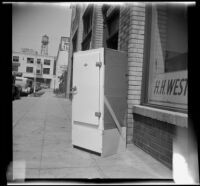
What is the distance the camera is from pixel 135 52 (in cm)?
494

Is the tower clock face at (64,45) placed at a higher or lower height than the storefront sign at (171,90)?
higher

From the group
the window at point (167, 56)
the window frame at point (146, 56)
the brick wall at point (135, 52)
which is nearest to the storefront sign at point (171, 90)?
the window at point (167, 56)

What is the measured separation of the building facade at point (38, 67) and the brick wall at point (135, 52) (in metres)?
52.0

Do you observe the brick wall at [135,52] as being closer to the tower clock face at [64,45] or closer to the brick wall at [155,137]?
the brick wall at [155,137]

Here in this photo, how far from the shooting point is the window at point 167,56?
151 inches

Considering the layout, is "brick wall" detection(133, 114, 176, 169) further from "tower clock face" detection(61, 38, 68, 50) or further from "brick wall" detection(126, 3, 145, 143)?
"tower clock face" detection(61, 38, 68, 50)

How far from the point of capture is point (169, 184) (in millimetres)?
3186

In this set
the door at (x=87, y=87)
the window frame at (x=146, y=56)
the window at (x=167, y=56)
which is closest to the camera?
the window at (x=167, y=56)

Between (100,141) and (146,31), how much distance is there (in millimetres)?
2552

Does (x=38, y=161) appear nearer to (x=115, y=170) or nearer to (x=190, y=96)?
(x=115, y=170)

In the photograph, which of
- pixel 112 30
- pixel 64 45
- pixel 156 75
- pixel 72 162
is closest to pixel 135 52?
pixel 156 75

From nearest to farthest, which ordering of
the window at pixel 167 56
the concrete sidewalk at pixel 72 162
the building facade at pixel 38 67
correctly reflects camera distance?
the concrete sidewalk at pixel 72 162, the window at pixel 167 56, the building facade at pixel 38 67

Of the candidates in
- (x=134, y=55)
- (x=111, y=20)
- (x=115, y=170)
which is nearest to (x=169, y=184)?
(x=115, y=170)

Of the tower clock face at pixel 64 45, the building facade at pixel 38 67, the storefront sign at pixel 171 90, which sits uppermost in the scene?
the tower clock face at pixel 64 45
